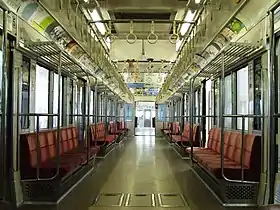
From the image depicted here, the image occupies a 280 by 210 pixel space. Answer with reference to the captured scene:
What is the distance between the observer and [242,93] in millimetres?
5906

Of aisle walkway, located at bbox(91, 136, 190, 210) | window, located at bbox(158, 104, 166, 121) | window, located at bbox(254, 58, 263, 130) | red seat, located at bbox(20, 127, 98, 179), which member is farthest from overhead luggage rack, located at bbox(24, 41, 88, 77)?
Result: window, located at bbox(158, 104, 166, 121)

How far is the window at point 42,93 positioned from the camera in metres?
5.58

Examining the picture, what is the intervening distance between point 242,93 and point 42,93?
3.23 metres

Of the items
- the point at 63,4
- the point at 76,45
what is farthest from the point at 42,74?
the point at 63,4

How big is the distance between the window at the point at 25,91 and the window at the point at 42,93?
21.0 inches

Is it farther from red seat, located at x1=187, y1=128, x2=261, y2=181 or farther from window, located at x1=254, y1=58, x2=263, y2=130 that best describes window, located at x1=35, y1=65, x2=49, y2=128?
window, located at x1=254, y1=58, x2=263, y2=130

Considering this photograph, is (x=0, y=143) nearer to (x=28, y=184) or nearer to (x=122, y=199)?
(x=28, y=184)

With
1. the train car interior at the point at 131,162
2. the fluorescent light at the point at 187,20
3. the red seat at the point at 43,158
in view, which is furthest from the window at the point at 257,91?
the red seat at the point at 43,158

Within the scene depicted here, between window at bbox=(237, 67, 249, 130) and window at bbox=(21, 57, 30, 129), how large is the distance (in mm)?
3088

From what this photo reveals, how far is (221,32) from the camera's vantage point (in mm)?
5129

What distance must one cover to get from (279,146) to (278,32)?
1188 mm

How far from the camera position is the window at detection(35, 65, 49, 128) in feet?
18.3

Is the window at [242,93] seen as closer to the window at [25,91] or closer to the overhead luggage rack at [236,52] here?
the overhead luggage rack at [236,52]

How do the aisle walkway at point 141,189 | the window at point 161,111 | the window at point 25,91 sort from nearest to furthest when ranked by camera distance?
the aisle walkway at point 141,189 < the window at point 25,91 < the window at point 161,111
